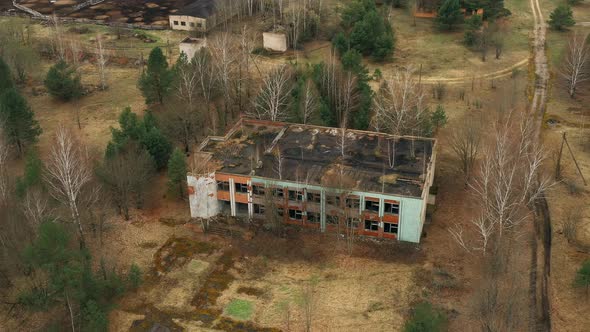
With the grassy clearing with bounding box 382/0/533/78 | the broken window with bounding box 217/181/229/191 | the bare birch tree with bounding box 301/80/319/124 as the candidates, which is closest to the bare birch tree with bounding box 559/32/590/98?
the grassy clearing with bounding box 382/0/533/78

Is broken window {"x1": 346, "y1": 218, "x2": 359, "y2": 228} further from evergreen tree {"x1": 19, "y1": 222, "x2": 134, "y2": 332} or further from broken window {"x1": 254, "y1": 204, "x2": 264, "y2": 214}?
evergreen tree {"x1": 19, "y1": 222, "x2": 134, "y2": 332}

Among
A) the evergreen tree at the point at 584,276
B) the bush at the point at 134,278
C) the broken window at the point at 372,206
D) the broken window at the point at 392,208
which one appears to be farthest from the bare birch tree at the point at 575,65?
the bush at the point at 134,278

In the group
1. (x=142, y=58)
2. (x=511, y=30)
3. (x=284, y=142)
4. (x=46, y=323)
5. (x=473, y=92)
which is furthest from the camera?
(x=511, y=30)

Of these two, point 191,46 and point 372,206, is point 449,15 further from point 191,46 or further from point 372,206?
point 372,206

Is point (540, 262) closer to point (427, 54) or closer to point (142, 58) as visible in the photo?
point (427, 54)

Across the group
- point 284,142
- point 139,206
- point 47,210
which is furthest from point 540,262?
point 47,210

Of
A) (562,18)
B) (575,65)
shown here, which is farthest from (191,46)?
(562,18)

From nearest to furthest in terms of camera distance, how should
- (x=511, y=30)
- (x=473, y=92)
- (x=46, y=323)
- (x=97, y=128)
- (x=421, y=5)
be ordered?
1. (x=46, y=323)
2. (x=97, y=128)
3. (x=473, y=92)
4. (x=511, y=30)
5. (x=421, y=5)
